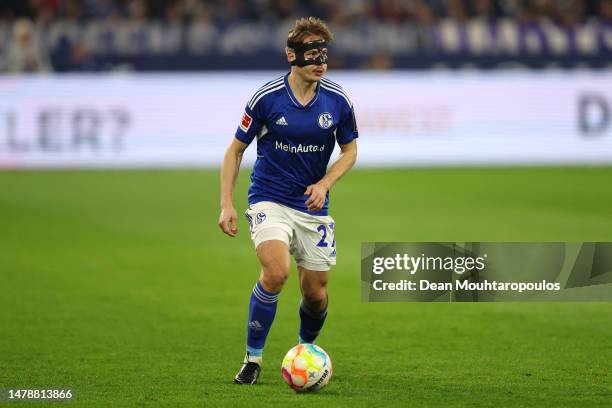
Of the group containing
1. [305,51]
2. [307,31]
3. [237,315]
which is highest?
[307,31]

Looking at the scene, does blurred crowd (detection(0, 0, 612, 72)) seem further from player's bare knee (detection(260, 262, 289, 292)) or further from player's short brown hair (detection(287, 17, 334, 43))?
player's bare knee (detection(260, 262, 289, 292))

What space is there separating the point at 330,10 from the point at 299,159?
17308 millimetres

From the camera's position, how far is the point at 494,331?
889cm

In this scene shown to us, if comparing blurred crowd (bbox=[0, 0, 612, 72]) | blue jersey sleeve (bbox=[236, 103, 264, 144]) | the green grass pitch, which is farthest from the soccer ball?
blurred crowd (bbox=[0, 0, 612, 72])

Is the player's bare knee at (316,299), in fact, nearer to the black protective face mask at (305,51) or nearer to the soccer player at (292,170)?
the soccer player at (292,170)

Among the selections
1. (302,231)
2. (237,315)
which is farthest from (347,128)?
(237,315)

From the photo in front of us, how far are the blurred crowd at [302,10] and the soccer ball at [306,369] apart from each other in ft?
56.3

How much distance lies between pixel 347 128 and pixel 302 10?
17.1 meters

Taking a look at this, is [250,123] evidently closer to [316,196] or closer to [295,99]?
[295,99]

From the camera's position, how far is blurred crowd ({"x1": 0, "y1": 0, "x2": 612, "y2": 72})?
22.3 m

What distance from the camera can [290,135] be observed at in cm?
714

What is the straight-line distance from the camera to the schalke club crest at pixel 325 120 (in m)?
7.15

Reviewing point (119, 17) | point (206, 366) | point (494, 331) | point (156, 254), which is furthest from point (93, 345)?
point (119, 17)

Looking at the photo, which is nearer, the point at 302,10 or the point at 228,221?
the point at 228,221
